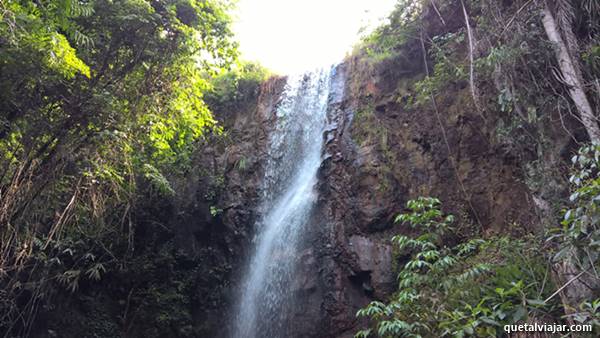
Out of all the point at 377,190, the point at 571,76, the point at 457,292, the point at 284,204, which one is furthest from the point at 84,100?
the point at 571,76

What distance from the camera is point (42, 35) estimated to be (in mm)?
4309

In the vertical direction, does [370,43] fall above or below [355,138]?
above

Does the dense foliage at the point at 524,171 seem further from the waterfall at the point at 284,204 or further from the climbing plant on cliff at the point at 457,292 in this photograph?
the waterfall at the point at 284,204

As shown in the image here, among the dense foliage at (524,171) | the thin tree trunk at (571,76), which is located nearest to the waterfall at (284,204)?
the dense foliage at (524,171)

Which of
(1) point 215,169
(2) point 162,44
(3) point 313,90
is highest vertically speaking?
(2) point 162,44

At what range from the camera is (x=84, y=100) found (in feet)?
17.6

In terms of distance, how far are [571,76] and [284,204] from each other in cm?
489

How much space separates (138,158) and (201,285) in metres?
2.78

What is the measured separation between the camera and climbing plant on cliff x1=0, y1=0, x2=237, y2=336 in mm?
4637

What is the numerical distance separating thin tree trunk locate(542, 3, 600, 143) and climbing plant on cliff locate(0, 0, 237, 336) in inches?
173

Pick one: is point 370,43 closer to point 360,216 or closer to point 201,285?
point 360,216

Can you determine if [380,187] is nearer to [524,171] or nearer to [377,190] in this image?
[377,190]

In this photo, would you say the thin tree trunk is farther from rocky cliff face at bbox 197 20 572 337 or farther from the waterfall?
the waterfall

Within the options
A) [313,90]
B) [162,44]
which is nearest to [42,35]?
[162,44]
